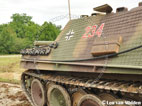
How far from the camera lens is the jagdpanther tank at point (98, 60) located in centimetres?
408

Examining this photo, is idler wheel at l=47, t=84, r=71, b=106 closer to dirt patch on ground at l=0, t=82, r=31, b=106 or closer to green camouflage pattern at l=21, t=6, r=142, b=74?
green camouflage pattern at l=21, t=6, r=142, b=74

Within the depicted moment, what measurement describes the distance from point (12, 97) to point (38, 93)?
7.35 feet

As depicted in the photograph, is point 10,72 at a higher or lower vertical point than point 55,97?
lower

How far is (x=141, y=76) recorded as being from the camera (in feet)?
13.0

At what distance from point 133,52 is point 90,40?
153 cm

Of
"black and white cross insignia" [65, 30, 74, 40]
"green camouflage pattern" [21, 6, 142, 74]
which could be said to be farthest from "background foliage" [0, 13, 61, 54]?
"green camouflage pattern" [21, 6, 142, 74]

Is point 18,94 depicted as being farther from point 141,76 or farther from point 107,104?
point 141,76

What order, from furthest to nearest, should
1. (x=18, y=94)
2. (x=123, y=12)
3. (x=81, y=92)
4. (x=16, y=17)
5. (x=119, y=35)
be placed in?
1. (x=16, y=17)
2. (x=18, y=94)
3. (x=81, y=92)
4. (x=123, y=12)
5. (x=119, y=35)

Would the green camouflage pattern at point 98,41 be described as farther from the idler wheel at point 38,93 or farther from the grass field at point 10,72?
the grass field at point 10,72

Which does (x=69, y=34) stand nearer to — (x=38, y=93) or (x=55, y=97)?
(x=55, y=97)

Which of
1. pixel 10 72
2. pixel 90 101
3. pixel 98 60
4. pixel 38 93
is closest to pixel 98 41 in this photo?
pixel 98 60

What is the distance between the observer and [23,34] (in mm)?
39094

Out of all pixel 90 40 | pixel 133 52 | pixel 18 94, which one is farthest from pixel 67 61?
pixel 18 94

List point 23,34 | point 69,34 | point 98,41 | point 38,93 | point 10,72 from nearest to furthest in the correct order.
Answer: point 98,41
point 69,34
point 38,93
point 10,72
point 23,34
